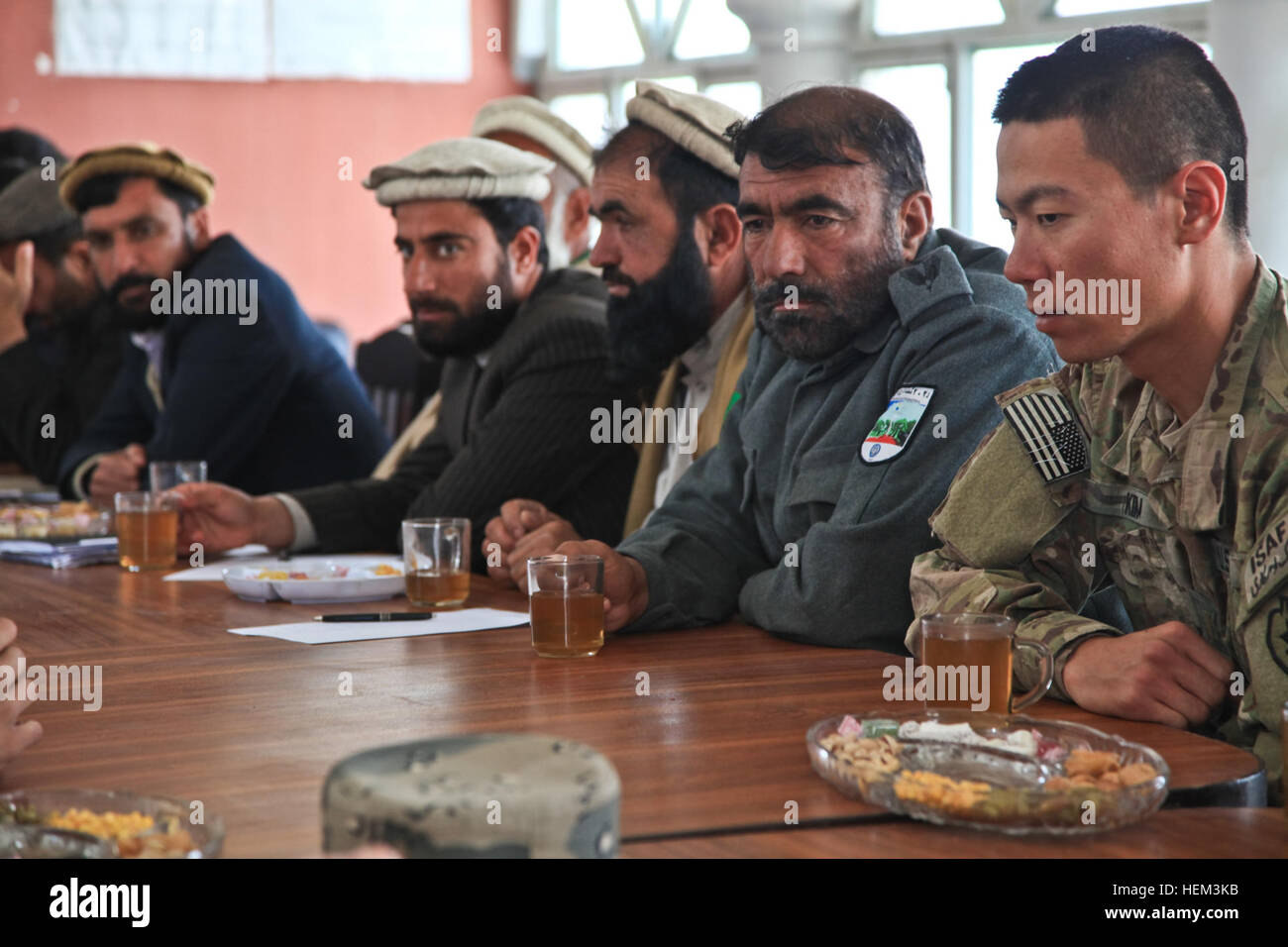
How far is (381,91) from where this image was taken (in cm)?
934

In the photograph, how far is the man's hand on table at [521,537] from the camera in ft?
7.40

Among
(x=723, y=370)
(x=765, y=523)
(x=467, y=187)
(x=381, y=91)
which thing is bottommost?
(x=765, y=523)

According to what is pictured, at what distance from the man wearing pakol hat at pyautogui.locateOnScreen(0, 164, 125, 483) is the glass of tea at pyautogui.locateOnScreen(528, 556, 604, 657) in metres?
3.33

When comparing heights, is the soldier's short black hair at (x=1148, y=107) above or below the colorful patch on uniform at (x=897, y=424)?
above

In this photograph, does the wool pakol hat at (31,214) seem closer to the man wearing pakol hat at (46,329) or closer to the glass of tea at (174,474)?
the man wearing pakol hat at (46,329)

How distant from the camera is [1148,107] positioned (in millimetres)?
1510

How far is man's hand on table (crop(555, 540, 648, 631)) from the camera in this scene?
1.87 metres

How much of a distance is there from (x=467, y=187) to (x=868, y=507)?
1688mm

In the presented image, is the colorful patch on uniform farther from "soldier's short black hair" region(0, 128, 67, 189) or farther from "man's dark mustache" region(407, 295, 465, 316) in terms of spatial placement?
"soldier's short black hair" region(0, 128, 67, 189)

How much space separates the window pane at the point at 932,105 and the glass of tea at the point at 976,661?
643 centimetres

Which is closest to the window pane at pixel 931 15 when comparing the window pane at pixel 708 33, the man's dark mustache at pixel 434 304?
the window pane at pixel 708 33

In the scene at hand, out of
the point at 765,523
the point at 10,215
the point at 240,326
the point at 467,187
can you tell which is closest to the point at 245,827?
the point at 765,523

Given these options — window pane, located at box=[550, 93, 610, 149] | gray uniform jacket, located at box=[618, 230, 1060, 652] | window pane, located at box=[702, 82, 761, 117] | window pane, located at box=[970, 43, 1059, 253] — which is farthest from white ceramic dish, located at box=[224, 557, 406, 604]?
window pane, located at box=[550, 93, 610, 149]
